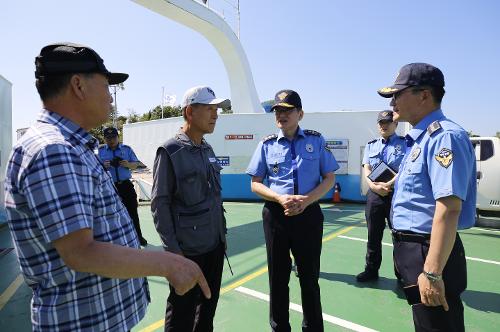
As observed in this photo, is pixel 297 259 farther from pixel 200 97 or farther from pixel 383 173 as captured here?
pixel 383 173

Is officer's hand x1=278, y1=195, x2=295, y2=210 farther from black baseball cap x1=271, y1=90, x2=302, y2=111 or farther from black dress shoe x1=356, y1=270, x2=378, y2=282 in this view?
black dress shoe x1=356, y1=270, x2=378, y2=282

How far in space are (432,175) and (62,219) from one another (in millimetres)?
1643

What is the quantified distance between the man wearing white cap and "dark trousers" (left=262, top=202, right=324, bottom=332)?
1.77 ft

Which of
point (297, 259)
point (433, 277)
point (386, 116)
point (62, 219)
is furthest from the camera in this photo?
point (386, 116)

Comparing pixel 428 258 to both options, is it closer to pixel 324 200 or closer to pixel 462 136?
pixel 462 136

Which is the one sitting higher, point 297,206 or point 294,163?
point 294,163

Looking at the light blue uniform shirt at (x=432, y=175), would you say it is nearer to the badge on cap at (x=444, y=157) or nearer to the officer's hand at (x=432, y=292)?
the badge on cap at (x=444, y=157)

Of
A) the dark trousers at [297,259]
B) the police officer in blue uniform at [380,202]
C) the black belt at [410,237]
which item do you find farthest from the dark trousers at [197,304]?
the police officer in blue uniform at [380,202]

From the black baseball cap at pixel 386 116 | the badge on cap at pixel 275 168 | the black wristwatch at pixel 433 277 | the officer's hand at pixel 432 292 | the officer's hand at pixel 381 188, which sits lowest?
the officer's hand at pixel 432 292

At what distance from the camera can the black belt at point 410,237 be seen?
5.64 feet

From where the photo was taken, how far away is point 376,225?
13.1 feet

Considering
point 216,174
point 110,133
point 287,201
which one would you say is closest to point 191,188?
point 216,174

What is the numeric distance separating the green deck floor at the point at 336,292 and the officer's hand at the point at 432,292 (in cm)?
148

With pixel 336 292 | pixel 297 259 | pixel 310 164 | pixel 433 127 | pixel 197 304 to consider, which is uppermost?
pixel 433 127
